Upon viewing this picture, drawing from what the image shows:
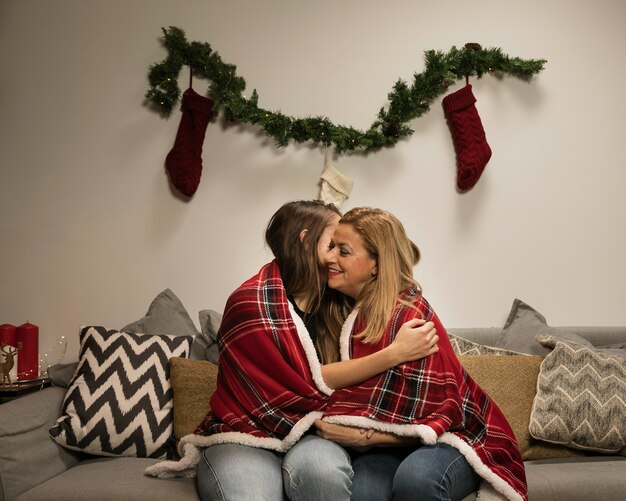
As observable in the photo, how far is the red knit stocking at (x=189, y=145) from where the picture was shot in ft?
10.0

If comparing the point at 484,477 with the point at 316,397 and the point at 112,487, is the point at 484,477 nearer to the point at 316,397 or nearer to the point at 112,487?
the point at 316,397

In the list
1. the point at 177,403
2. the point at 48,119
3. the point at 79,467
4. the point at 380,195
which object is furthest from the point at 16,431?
the point at 380,195

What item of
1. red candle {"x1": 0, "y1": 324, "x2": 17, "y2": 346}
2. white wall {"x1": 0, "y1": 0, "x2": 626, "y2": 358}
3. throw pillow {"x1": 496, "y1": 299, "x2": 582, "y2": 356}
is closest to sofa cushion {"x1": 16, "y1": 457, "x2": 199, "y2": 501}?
red candle {"x1": 0, "y1": 324, "x2": 17, "y2": 346}

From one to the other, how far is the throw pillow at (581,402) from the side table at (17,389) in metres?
1.85

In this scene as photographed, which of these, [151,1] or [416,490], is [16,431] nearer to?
[416,490]

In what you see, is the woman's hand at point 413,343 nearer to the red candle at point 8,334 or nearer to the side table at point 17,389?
the side table at point 17,389

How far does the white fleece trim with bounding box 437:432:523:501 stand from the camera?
1.92 meters

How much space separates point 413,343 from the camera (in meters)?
2.01

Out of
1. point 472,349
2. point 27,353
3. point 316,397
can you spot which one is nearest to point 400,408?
point 316,397

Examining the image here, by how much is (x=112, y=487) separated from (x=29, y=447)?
34cm

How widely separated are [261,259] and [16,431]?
4.06 ft

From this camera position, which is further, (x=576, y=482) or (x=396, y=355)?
(x=576, y=482)

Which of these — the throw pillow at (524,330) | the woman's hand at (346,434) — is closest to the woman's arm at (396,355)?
the woman's hand at (346,434)

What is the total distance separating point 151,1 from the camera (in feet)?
10.4
